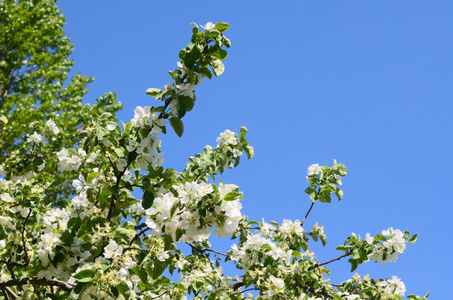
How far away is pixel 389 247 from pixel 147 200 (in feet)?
6.72

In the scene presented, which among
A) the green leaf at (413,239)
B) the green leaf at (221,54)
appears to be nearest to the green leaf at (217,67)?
the green leaf at (221,54)

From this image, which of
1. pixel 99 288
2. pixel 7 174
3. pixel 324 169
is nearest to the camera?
pixel 99 288

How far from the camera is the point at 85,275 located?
1.88 meters

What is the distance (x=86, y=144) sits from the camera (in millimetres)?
2348

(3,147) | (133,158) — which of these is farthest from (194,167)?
(3,147)

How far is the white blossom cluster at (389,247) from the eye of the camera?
3.40 metres

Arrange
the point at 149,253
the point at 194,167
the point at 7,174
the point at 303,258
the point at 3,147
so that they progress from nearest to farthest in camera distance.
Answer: the point at 149,253, the point at 194,167, the point at 303,258, the point at 7,174, the point at 3,147

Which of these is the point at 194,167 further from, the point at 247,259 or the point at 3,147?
the point at 3,147

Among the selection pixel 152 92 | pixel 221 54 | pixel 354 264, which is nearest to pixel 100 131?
pixel 152 92

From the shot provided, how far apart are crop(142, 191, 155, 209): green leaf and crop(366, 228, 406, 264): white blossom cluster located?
6.07 feet

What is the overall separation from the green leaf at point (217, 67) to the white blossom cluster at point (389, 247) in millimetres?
1941

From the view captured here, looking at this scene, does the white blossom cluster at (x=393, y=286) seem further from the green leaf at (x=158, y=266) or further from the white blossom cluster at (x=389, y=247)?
the green leaf at (x=158, y=266)

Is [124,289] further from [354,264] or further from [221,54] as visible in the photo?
[354,264]

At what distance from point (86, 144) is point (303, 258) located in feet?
5.86
